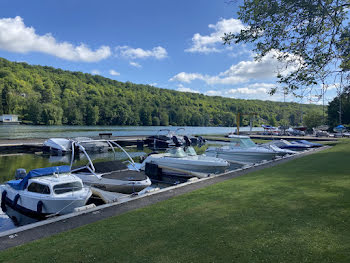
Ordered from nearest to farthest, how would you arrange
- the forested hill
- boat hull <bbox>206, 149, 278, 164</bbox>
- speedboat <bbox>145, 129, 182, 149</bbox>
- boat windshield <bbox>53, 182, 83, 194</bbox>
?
boat windshield <bbox>53, 182, 83, 194</bbox>
boat hull <bbox>206, 149, 278, 164</bbox>
speedboat <bbox>145, 129, 182, 149</bbox>
the forested hill

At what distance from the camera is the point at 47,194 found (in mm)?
9852

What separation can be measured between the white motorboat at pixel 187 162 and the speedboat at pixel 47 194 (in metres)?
8.12

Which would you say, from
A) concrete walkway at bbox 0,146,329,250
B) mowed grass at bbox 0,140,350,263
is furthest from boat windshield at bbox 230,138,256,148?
mowed grass at bbox 0,140,350,263

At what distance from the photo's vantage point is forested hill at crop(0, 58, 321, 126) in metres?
A: 97.9

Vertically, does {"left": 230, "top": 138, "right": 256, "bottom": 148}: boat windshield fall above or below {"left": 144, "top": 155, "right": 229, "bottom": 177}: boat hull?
above

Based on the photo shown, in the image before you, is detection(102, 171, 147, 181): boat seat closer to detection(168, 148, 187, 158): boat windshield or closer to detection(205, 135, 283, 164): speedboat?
detection(168, 148, 187, 158): boat windshield

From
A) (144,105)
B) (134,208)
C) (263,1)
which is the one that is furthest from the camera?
(144,105)

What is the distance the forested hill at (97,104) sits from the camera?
321 ft

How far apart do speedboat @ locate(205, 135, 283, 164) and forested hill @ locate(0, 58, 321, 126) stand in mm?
56068

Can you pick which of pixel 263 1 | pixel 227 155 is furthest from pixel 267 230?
pixel 227 155

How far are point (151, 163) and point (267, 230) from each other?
44.4ft

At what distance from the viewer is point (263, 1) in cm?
693

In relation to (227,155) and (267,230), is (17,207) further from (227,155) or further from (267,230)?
(227,155)

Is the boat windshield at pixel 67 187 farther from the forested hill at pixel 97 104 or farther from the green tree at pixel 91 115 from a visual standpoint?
the green tree at pixel 91 115
